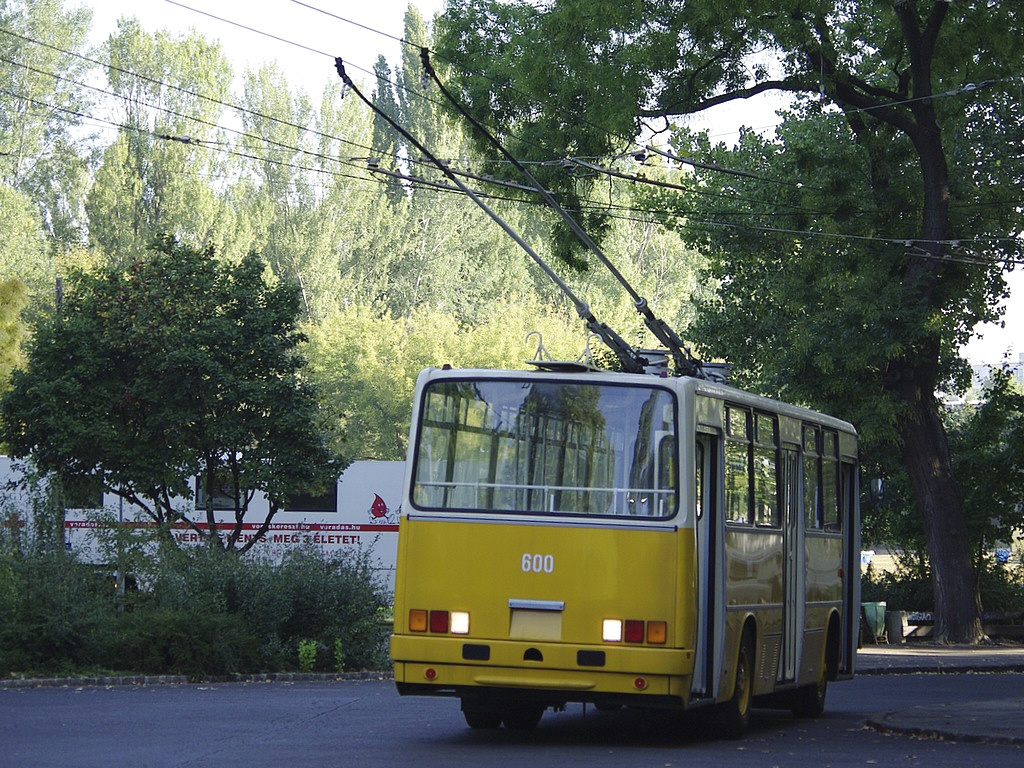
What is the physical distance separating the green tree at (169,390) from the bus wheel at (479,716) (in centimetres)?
1525

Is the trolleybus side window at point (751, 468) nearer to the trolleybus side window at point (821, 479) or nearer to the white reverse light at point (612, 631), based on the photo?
the trolleybus side window at point (821, 479)

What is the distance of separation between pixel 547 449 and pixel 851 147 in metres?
21.2

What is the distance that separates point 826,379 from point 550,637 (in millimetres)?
19915

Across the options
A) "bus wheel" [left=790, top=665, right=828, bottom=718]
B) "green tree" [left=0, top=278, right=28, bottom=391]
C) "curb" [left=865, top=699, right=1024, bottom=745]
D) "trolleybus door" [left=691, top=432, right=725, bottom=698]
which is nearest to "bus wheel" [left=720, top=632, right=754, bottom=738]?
"trolleybus door" [left=691, top=432, right=725, bottom=698]

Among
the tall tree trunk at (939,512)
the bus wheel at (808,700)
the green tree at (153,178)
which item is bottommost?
the bus wheel at (808,700)

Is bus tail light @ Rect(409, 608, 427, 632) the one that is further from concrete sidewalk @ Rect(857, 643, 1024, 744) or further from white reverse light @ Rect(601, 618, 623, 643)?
concrete sidewalk @ Rect(857, 643, 1024, 744)

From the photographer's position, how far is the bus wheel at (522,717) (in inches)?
583

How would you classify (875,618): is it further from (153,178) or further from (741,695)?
(153,178)

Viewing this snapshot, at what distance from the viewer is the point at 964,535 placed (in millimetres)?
33188

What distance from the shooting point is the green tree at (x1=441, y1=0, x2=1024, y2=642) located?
29.6 meters

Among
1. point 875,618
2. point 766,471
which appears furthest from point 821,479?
point 875,618

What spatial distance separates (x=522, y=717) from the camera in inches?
587

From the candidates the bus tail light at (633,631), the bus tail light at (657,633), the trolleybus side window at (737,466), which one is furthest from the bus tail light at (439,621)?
the trolleybus side window at (737,466)

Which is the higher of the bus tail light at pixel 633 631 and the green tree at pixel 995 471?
the green tree at pixel 995 471
